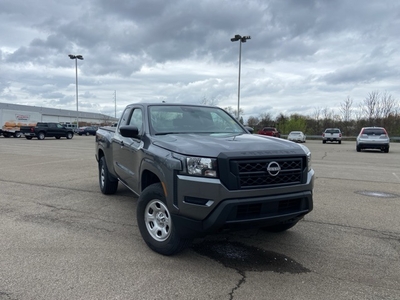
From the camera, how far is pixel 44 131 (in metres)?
33.4

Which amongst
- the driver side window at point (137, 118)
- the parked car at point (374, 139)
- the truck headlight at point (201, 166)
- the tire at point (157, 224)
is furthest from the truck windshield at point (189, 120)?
the parked car at point (374, 139)

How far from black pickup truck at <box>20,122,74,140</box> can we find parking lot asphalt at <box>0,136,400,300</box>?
1148 inches

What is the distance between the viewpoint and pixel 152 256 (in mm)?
3818

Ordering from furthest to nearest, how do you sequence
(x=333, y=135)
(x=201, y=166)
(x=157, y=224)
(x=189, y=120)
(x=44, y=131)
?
1. (x=333, y=135)
2. (x=44, y=131)
3. (x=189, y=120)
4. (x=157, y=224)
5. (x=201, y=166)

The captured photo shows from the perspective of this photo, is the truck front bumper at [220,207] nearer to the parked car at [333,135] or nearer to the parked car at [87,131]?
the parked car at [333,135]

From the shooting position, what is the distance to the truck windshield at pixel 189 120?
4664 millimetres

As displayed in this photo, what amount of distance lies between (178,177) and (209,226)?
A: 1.90 ft

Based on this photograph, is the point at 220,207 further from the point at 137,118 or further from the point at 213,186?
the point at 137,118

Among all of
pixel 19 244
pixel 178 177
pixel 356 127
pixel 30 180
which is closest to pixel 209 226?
pixel 178 177

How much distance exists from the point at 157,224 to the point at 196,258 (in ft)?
1.97

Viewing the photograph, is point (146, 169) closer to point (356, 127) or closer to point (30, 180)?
point (30, 180)

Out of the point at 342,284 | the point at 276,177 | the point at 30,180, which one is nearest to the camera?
the point at 342,284

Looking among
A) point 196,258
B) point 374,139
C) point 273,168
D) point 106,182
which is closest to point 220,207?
point 273,168

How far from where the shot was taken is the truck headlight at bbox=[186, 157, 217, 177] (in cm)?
332
